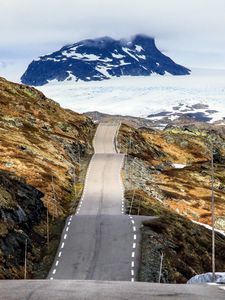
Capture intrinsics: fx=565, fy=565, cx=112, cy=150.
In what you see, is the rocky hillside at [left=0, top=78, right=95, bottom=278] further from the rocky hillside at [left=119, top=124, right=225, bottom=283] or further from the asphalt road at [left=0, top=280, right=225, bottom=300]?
the asphalt road at [left=0, top=280, right=225, bottom=300]

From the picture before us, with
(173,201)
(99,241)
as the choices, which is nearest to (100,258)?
(99,241)

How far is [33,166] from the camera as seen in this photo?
333 ft

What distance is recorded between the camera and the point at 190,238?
7506 centimetres

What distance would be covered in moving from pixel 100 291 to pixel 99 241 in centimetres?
3656

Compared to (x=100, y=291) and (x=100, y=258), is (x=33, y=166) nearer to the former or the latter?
(x=100, y=258)

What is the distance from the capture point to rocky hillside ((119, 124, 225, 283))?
213 feet

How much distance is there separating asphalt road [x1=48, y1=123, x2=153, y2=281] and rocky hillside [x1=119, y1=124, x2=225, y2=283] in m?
1.83

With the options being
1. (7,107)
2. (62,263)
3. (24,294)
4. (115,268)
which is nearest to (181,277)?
(115,268)

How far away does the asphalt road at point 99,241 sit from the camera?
5773 cm

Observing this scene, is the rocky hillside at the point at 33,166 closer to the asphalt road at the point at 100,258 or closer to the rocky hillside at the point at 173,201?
the asphalt road at the point at 100,258

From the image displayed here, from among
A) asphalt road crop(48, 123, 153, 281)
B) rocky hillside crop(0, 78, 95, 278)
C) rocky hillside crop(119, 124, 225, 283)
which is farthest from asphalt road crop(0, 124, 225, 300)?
rocky hillside crop(0, 78, 95, 278)

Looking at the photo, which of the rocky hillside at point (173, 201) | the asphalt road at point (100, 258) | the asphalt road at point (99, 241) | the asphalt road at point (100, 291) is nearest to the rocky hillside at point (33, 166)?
the asphalt road at point (99, 241)

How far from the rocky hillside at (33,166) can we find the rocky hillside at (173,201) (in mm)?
12117

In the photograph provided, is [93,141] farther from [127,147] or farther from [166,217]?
[166,217]
